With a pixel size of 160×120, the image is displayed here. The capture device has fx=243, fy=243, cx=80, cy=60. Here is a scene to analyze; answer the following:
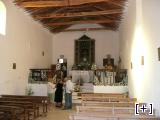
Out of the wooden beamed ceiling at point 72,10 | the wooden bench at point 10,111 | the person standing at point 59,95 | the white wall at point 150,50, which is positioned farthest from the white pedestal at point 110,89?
the wooden bench at point 10,111

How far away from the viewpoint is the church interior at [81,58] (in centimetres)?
667

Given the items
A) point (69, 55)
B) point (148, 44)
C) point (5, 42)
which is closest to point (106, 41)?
point (69, 55)

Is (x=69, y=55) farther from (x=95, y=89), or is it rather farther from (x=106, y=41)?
(x=95, y=89)

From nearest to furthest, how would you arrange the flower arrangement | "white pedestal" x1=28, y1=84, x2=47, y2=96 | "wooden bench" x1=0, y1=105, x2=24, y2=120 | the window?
"wooden bench" x1=0, y1=105, x2=24, y2=120, the window, the flower arrangement, "white pedestal" x1=28, y1=84, x2=47, y2=96

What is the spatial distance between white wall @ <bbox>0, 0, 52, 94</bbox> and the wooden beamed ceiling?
0.50m

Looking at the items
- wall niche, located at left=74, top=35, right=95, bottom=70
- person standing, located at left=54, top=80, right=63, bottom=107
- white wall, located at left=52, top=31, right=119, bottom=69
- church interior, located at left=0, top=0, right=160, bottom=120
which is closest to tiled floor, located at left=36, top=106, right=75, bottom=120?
church interior, located at left=0, top=0, right=160, bottom=120

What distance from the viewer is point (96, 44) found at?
17.1 meters

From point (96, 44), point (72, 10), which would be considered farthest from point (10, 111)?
point (96, 44)

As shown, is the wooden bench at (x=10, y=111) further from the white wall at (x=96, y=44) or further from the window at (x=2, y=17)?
the white wall at (x=96, y=44)

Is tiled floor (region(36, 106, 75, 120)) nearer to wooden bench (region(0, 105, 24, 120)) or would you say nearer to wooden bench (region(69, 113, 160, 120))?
wooden bench (region(0, 105, 24, 120))

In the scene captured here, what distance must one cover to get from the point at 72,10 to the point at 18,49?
372 cm

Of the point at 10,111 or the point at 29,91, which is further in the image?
the point at 29,91

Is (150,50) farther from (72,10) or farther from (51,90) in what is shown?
(72,10)

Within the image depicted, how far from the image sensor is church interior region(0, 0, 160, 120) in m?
6.67
